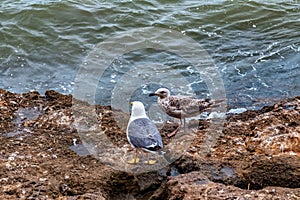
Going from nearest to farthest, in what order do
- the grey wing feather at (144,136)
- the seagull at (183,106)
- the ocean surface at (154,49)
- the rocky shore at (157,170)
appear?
1. the rocky shore at (157,170)
2. the grey wing feather at (144,136)
3. the seagull at (183,106)
4. the ocean surface at (154,49)

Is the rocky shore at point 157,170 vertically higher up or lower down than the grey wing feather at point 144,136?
lower down

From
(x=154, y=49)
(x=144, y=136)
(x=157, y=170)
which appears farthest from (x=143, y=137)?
(x=154, y=49)

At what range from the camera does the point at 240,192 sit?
384 cm

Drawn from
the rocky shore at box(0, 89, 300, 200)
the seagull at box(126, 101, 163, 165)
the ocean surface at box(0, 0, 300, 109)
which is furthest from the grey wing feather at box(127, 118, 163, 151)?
the ocean surface at box(0, 0, 300, 109)

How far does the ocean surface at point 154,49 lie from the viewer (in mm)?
8633

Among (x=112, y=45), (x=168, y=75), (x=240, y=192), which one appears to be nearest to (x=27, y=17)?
(x=112, y=45)

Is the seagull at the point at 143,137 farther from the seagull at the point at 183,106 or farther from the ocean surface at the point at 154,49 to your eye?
the ocean surface at the point at 154,49

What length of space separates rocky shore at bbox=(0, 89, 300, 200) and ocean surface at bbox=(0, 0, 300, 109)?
82.1 inches

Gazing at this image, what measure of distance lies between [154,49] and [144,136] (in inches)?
221

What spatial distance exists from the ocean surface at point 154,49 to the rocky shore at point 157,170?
2.09 m

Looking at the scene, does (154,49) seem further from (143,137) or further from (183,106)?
(143,137)

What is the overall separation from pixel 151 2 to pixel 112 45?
9.96 ft

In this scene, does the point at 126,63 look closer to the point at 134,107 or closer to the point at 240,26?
the point at 240,26

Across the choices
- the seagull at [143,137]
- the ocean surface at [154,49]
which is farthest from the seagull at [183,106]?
the ocean surface at [154,49]
